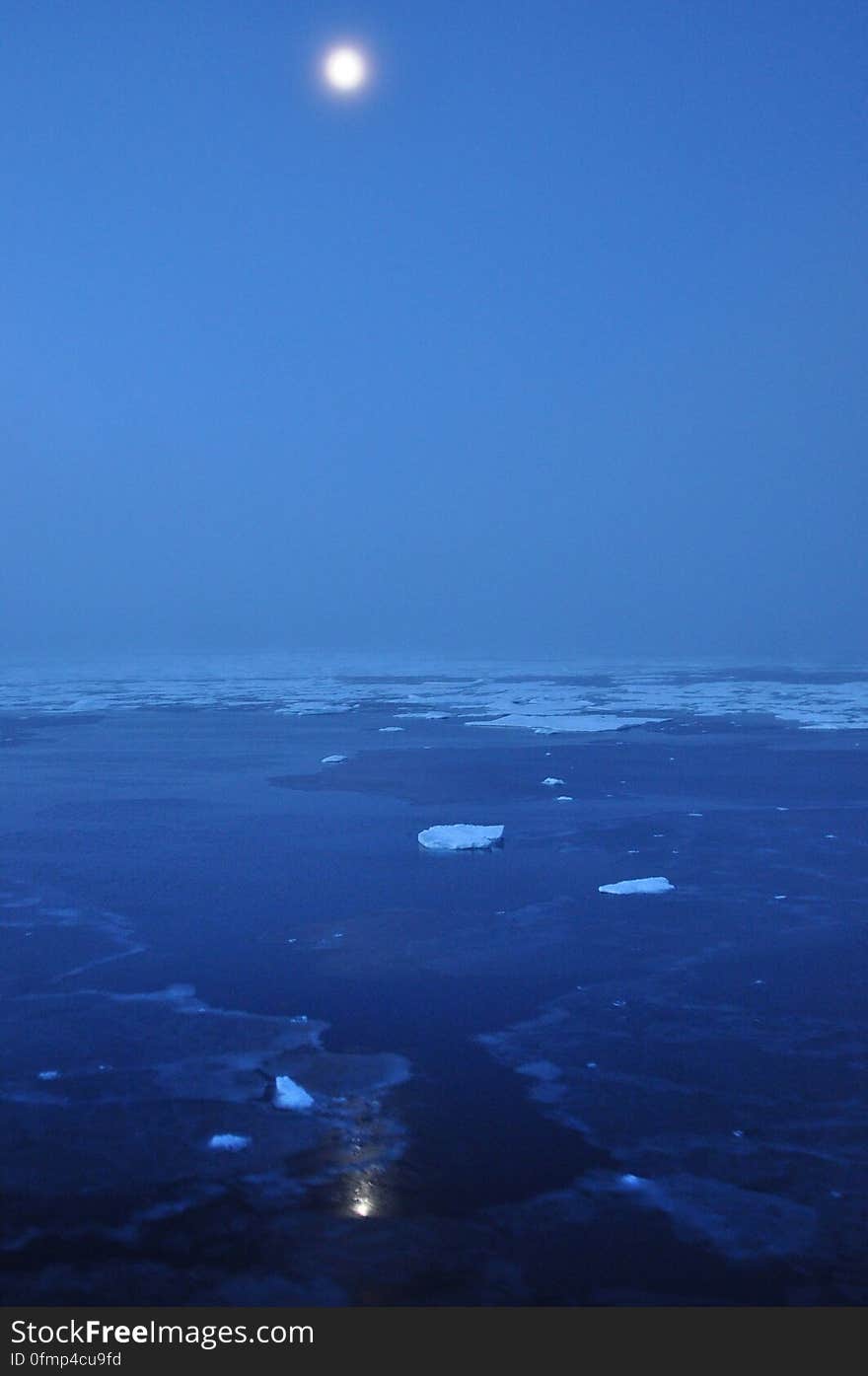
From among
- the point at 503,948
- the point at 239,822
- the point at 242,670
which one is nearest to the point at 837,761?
the point at 239,822

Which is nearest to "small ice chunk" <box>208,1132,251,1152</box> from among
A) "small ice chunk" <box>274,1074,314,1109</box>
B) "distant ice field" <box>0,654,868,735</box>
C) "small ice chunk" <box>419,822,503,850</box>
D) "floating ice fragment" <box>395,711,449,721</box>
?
"small ice chunk" <box>274,1074,314,1109</box>

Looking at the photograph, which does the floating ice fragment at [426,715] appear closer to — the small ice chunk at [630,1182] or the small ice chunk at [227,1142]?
the small ice chunk at [227,1142]

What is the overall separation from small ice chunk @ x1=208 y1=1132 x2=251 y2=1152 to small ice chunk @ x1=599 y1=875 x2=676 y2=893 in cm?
460

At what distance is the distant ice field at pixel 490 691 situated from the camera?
24859 millimetres

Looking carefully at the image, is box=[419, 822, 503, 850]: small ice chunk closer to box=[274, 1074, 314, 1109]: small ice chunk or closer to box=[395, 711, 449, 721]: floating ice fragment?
box=[274, 1074, 314, 1109]: small ice chunk

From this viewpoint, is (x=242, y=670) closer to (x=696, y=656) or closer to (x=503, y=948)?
(x=696, y=656)

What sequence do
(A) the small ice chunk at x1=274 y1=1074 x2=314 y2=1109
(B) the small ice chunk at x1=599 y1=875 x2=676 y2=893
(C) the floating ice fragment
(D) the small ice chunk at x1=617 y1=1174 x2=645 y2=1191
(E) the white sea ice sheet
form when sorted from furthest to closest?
1. (C) the floating ice fragment
2. (E) the white sea ice sheet
3. (B) the small ice chunk at x1=599 y1=875 x2=676 y2=893
4. (A) the small ice chunk at x1=274 y1=1074 x2=314 y2=1109
5. (D) the small ice chunk at x1=617 y1=1174 x2=645 y2=1191

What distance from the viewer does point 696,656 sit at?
64.1 meters

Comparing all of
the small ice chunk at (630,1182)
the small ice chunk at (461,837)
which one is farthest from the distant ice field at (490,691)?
the small ice chunk at (630,1182)

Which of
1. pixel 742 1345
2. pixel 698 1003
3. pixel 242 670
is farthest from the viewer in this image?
pixel 242 670

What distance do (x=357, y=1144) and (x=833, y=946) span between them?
13.0 feet

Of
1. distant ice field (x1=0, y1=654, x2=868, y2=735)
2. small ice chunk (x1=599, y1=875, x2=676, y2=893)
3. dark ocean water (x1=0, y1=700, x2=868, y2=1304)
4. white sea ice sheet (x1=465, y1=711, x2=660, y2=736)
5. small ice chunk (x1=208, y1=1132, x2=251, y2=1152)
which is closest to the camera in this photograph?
dark ocean water (x1=0, y1=700, x2=868, y2=1304)

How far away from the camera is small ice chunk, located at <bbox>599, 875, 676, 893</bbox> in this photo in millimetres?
8688

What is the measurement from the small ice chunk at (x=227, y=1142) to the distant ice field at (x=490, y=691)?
16.8 metres
